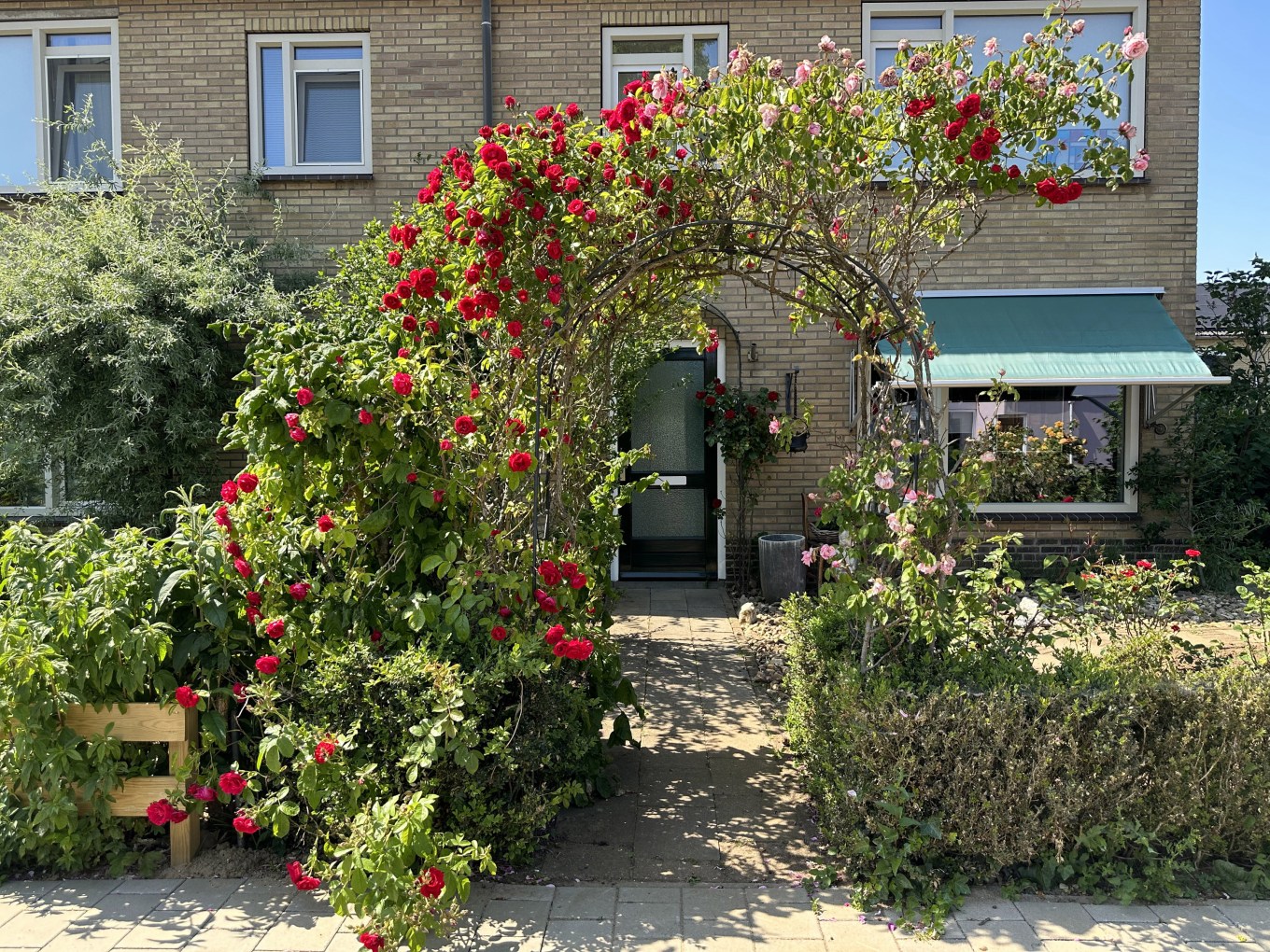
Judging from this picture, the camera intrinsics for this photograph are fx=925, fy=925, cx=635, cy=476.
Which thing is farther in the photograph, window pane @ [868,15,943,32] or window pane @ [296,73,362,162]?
window pane @ [296,73,362,162]

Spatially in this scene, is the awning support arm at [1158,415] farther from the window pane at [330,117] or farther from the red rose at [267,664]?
the red rose at [267,664]

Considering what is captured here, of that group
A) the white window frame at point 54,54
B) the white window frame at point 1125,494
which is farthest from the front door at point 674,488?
the white window frame at point 54,54

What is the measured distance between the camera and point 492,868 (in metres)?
3.17

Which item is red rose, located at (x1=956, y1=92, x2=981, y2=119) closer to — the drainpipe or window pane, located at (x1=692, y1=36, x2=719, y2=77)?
window pane, located at (x1=692, y1=36, x2=719, y2=77)

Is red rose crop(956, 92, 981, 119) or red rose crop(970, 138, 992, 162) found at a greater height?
red rose crop(956, 92, 981, 119)

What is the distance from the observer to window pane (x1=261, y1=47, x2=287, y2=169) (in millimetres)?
9195

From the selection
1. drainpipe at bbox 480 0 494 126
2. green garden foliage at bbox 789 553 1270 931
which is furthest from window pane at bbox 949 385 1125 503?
green garden foliage at bbox 789 553 1270 931

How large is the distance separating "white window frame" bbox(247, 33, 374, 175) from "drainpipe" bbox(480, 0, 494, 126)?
1154 millimetres

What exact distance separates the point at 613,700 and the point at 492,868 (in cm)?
144

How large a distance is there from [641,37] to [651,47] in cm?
13

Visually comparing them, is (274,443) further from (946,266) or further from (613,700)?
(946,266)

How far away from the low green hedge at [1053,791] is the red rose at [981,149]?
6.54ft

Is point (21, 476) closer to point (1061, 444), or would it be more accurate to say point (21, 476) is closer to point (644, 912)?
point (644, 912)

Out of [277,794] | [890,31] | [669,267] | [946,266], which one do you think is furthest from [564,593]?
[890,31]
